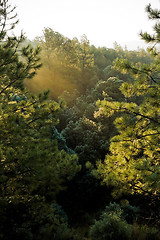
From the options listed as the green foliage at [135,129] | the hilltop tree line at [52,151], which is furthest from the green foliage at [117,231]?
the green foliage at [135,129]

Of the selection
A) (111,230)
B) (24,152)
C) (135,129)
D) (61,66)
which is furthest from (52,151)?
(61,66)

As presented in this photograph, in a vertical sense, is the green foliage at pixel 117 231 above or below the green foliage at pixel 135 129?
below

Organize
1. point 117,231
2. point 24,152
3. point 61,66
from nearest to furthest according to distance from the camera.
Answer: point 24,152 < point 117,231 < point 61,66

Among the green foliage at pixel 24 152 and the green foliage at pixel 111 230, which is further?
the green foliage at pixel 111 230

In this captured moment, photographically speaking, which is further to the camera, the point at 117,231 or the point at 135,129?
the point at 117,231

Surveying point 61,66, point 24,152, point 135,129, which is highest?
point 61,66

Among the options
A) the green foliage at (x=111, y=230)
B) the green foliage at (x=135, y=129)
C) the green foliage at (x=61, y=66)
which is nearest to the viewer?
the green foliage at (x=135, y=129)

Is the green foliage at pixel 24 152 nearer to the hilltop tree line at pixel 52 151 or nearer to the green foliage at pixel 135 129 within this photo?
the hilltop tree line at pixel 52 151

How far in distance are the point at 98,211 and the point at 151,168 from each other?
695 centimetres

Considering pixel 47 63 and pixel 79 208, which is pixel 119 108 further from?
pixel 47 63

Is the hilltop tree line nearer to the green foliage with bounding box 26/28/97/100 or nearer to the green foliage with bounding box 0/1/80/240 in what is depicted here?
the green foliage with bounding box 0/1/80/240

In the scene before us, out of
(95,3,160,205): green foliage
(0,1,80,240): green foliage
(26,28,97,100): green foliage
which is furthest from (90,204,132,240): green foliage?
(26,28,97,100): green foliage

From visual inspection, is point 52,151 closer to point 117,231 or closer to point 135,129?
point 135,129

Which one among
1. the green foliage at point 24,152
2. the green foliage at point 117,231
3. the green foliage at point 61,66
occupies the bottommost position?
the green foliage at point 117,231
